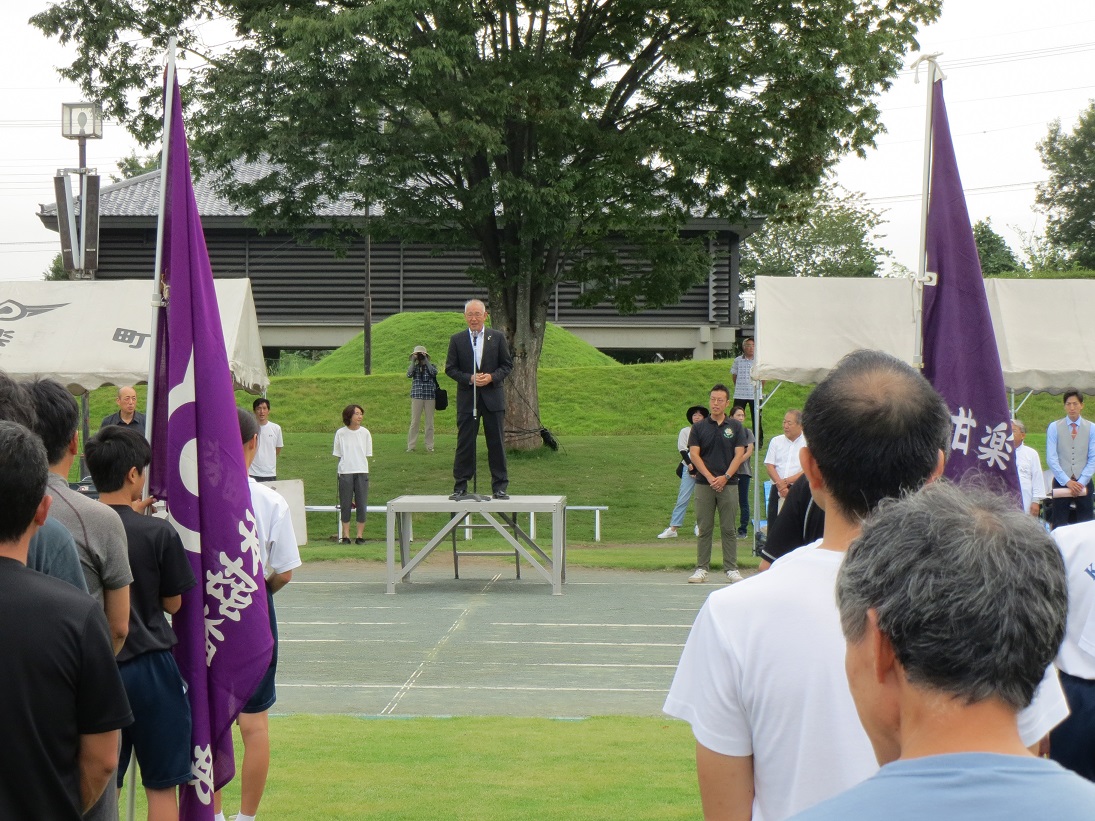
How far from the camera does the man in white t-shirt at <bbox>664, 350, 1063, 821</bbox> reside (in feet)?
7.50

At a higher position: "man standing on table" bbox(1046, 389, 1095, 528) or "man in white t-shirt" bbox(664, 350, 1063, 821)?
"man in white t-shirt" bbox(664, 350, 1063, 821)

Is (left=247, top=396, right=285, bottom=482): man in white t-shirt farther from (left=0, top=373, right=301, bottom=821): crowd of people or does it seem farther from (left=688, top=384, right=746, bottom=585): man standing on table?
(left=0, top=373, right=301, bottom=821): crowd of people

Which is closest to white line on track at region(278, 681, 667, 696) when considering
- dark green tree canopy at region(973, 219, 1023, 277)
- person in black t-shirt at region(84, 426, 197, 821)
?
person in black t-shirt at region(84, 426, 197, 821)

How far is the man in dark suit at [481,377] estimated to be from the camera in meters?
13.8

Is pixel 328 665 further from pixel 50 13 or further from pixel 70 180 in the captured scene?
pixel 50 13

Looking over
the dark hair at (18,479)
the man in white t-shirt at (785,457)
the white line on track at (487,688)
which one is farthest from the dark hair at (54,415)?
the man in white t-shirt at (785,457)

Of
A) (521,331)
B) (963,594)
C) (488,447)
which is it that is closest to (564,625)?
(488,447)

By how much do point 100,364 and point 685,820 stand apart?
1250 cm

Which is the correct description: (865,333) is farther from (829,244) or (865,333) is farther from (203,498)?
(829,244)

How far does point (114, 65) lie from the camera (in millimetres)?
21875

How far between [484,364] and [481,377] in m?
0.28

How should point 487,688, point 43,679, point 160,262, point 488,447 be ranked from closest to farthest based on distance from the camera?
point 43,679
point 160,262
point 487,688
point 488,447

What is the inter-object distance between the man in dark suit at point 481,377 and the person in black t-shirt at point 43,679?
10607mm

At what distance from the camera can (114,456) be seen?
182 inches
